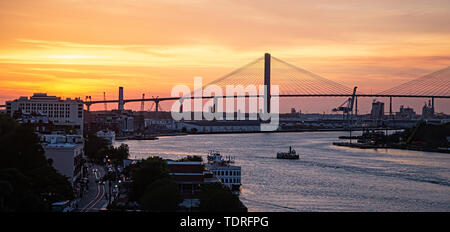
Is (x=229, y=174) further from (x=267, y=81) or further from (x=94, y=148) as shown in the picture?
(x=267, y=81)

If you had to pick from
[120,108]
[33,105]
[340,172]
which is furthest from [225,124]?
[340,172]

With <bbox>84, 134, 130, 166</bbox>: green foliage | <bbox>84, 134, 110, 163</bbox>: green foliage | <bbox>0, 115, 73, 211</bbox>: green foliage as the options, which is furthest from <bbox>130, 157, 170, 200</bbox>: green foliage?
<bbox>84, 134, 110, 163</bbox>: green foliage

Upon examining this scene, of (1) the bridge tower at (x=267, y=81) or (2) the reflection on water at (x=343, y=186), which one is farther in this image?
(1) the bridge tower at (x=267, y=81)

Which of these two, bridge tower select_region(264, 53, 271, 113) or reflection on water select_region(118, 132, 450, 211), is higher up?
bridge tower select_region(264, 53, 271, 113)

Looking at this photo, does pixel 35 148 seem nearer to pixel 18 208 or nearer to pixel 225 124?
pixel 18 208

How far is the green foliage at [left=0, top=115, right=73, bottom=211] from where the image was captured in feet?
13.0

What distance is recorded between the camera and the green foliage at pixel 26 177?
397cm

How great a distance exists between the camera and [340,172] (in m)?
9.86

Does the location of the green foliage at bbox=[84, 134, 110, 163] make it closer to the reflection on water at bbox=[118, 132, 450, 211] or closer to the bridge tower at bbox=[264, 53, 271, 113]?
the reflection on water at bbox=[118, 132, 450, 211]

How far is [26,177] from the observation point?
14.9 feet

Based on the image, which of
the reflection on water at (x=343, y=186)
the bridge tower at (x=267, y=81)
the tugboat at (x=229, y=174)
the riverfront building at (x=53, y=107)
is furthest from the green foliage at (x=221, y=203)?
the bridge tower at (x=267, y=81)

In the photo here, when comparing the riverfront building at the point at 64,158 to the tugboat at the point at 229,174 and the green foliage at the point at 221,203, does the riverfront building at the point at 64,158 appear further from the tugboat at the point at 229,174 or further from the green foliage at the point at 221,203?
the green foliage at the point at 221,203
